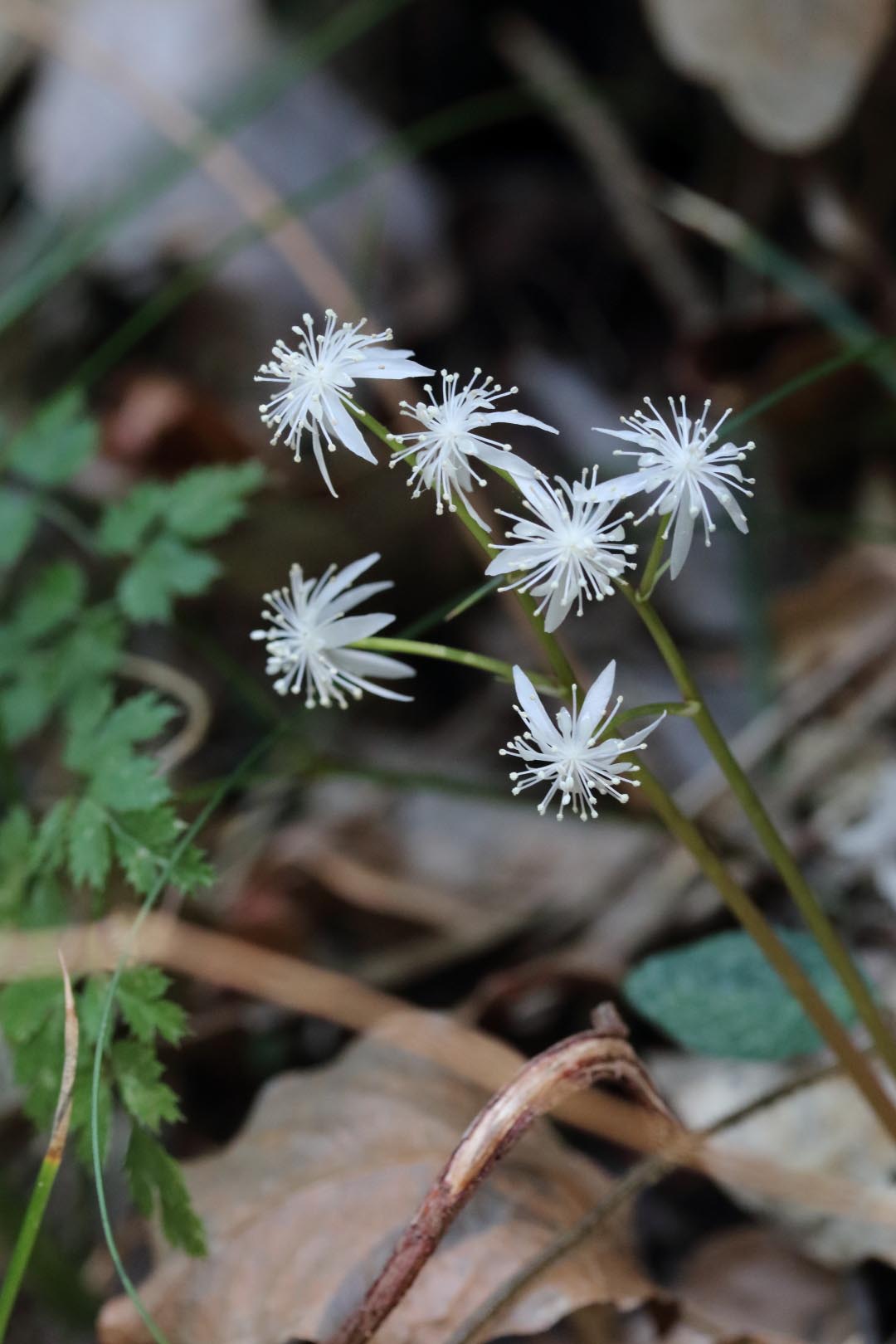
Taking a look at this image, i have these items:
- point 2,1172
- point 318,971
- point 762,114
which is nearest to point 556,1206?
point 318,971

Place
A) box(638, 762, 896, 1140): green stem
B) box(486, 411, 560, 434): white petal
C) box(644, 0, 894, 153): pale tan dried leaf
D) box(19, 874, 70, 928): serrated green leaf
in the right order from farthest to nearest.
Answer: box(644, 0, 894, 153): pale tan dried leaf < box(19, 874, 70, 928): serrated green leaf < box(638, 762, 896, 1140): green stem < box(486, 411, 560, 434): white petal

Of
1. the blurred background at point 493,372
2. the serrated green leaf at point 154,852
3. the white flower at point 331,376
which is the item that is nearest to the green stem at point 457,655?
the white flower at point 331,376

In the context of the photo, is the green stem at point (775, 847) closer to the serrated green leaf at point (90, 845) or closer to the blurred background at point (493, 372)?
the blurred background at point (493, 372)

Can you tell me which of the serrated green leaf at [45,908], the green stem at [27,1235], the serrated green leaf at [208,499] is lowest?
the green stem at [27,1235]

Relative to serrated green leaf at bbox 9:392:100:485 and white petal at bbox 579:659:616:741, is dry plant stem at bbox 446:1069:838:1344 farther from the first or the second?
serrated green leaf at bbox 9:392:100:485

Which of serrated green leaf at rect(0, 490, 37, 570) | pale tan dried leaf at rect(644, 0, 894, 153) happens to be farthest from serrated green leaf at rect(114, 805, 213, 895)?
pale tan dried leaf at rect(644, 0, 894, 153)

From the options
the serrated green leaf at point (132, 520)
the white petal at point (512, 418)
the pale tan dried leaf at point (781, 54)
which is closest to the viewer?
the white petal at point (512, 418)
